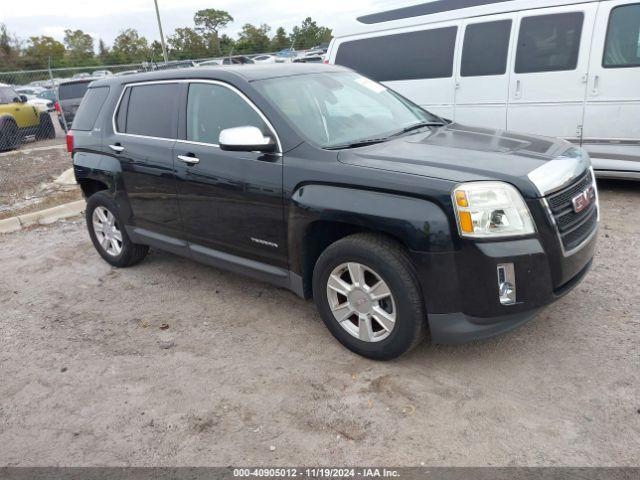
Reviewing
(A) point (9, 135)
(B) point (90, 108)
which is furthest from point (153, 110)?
(A) point (9, 135)

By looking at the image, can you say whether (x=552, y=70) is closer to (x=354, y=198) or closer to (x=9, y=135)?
(x=354, y=198)

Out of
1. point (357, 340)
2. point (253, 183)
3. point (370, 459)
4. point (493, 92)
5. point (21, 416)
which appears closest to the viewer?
point (370, 459)

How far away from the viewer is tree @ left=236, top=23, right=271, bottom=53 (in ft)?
152

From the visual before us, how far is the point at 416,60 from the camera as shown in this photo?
7.36m

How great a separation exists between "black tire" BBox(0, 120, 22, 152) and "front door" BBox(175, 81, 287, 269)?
10635mm

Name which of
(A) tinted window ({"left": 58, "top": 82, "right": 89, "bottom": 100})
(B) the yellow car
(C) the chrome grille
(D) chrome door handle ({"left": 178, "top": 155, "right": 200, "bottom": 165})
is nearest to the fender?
(C) the chrome grille

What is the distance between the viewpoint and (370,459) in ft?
8.36

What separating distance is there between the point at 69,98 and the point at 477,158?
1377 cm

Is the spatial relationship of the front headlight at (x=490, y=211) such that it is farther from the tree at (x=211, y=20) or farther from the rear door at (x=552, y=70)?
the tree at (x=211, y=20)

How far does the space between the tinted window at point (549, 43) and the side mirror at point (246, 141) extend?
429cm

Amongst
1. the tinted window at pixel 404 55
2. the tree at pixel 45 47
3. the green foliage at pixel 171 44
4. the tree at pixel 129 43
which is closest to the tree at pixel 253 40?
the green foliage at pixel 171 44

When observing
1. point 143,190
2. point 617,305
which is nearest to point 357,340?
point 617,305

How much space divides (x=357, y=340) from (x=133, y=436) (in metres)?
1.36

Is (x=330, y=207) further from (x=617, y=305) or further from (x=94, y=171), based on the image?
(x=94, y=171)
